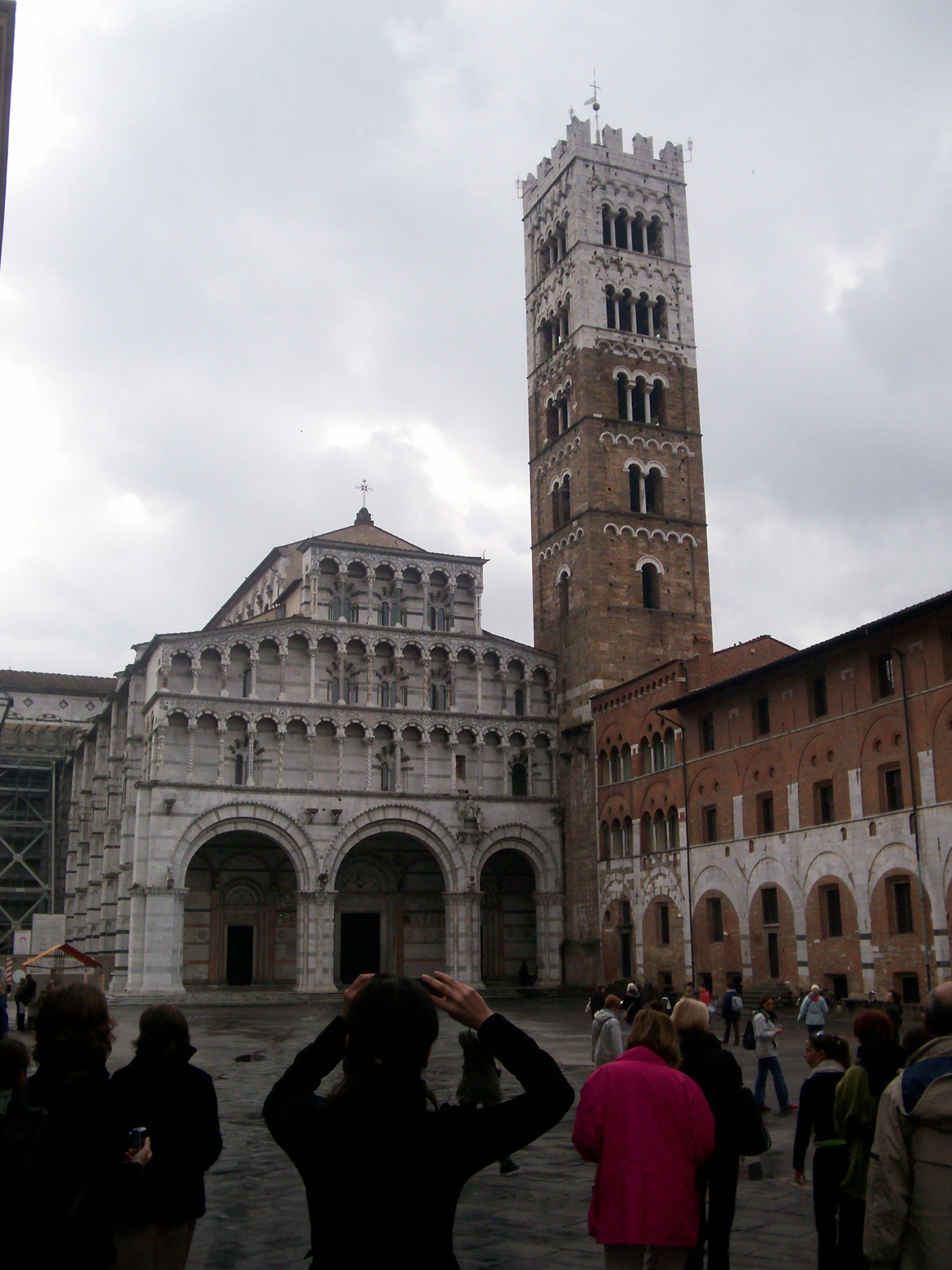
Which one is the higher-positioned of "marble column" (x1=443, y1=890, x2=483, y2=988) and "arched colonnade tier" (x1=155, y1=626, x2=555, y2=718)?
"arched colonnade tier" (x1=155, y1=626, x2=555, y2=718)

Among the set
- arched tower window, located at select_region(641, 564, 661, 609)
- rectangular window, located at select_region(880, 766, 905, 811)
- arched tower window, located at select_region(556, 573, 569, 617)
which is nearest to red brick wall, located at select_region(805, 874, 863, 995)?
rectangular window, located at select_region(880, 766, 905, 811)

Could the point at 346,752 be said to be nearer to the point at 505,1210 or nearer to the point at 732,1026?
the point at 732,1026

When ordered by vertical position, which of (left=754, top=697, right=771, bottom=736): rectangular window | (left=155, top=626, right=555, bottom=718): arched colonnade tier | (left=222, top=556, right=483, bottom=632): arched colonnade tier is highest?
(left=222, top=556, right=483, bottom=632): arched colonnade tier

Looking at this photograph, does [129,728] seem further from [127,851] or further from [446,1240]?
[446,1240]

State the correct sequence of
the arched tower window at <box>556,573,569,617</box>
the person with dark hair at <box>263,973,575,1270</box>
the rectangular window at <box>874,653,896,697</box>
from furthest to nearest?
1. the arched tower window at <box>556,573,569,617</box>
2. the rectangular window at <box>874,653,896,697</box>
3. the person with dark hair at <box>263,973,575,1270</box>

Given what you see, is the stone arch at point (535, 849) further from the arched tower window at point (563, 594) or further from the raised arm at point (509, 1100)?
the raised arm at point (509, 1100)

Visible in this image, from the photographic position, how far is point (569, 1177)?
1141 cm

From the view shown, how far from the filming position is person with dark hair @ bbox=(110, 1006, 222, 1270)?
4852 mm

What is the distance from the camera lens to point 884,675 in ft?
104

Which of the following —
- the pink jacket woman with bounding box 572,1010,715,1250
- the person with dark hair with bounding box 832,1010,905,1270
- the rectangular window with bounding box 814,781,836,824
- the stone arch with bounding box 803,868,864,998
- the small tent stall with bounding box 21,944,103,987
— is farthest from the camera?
the rectangular window with bounding box 814,781,836,824

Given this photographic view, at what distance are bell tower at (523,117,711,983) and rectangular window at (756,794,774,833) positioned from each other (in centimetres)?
1077

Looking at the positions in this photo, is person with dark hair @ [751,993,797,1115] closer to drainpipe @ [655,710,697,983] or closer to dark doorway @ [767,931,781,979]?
dark doorway @ [767,931,781,979]

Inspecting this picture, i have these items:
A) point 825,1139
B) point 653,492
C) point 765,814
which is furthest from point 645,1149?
point 653,492

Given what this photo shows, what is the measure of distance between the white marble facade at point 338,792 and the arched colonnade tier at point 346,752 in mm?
71
